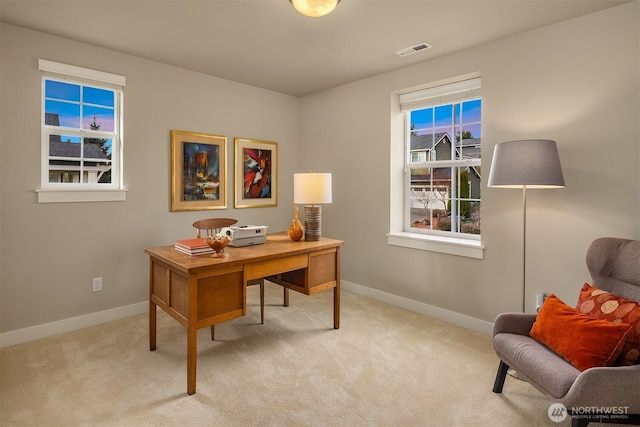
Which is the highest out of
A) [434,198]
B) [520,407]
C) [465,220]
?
[434,198]

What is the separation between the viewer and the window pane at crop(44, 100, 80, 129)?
2.93 meters

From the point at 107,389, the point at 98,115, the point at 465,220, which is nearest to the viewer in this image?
the point at 107,389

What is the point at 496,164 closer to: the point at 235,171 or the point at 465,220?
the point at 465,220

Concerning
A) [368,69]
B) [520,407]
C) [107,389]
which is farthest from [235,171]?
[520,407]

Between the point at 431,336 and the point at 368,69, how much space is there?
268 cm

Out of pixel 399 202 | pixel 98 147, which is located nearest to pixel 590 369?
pixel 399 202

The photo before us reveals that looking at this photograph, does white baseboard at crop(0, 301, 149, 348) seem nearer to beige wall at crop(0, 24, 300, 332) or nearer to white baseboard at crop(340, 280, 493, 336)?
beige wall at crop(0, 24, 300, 332)

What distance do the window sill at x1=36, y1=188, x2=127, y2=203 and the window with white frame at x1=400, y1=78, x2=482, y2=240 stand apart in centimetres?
293

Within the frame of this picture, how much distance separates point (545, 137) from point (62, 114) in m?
4.00

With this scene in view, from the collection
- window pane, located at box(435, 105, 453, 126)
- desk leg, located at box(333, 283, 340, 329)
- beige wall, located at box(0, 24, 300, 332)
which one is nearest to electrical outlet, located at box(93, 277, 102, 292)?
beige wall, located at box(0, 24, 300, 332)

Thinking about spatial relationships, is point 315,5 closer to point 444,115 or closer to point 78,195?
point 444,115

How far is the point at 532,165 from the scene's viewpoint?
2260 millimetres

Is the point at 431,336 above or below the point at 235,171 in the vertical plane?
below

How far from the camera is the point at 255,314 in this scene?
3412 mm
